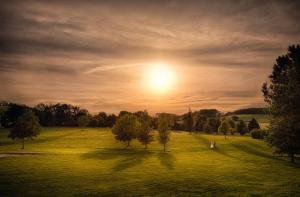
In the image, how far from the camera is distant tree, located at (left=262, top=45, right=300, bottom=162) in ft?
140

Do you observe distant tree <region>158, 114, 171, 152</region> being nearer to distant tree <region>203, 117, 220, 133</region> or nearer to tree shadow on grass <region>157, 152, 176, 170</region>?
tree shadow on grass <region>157, 152, 176, 170</region>

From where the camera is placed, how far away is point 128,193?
2598cm

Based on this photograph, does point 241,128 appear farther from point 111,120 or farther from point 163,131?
point 163,131

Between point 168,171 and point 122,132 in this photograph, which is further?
point 122,132

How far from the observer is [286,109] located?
45.9 m

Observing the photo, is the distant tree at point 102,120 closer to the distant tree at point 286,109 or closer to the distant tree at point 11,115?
the distant tree at point 11,115

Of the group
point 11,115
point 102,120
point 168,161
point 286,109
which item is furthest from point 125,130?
point 11,115

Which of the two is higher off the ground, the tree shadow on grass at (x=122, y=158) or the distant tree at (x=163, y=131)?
the distant tree at (x=163, y=131)

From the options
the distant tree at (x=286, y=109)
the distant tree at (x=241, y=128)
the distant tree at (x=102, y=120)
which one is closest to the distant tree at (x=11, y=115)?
the distant tree at (x=102, y=120)

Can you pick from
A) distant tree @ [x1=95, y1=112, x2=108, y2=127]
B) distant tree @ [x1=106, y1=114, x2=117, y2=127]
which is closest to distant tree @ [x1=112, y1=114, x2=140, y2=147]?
distant tree @ [x1=106, y1=114, x2=117, y2=127]

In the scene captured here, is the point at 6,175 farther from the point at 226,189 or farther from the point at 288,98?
the point at 288,98

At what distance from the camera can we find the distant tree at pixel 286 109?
42625 mm

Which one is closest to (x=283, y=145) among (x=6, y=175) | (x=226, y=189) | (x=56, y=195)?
(x=226, y=189)

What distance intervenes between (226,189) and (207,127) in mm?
120927
